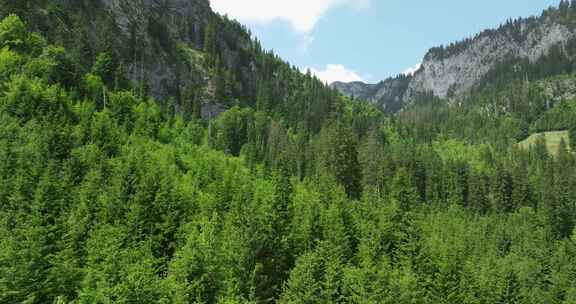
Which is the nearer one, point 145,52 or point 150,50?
point 145,52

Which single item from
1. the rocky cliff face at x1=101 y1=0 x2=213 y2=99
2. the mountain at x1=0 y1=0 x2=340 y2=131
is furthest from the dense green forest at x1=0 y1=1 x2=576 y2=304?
the rocky cliff face at x1=101 y1=0 x2=213 y2=99

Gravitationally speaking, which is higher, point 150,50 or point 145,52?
point 150,50

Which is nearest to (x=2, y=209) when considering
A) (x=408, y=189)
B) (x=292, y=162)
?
(x=408, y=189)

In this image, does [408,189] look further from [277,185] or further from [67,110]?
[67,110]

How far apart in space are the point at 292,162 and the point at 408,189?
4218 cm

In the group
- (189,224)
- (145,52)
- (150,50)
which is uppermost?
(150,50)

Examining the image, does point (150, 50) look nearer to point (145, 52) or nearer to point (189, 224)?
point (145, 52)

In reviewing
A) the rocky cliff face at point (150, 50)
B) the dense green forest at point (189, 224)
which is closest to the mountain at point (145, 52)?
the rocky cliff face at point (150, 50)

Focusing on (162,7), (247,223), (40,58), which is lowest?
(247,223)

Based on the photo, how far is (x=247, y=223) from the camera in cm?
3975

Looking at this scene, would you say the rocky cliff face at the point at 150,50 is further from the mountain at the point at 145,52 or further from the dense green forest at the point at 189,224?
the dense green forest at the point at 189,224

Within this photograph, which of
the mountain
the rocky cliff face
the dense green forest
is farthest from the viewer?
the rocky cliff face

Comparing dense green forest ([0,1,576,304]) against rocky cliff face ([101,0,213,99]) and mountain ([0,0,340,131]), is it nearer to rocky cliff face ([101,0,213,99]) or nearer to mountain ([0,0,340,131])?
mountain ([0,0,340,131])

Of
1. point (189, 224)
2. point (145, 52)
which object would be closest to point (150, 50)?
point (145, 52)
